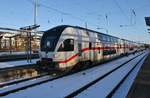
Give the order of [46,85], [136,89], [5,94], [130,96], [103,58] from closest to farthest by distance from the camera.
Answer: [130,96] < [5,94] < [136,89] < [46,85] < [103,58]

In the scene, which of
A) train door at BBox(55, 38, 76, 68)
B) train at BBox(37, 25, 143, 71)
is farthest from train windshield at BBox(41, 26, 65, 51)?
train door at BBox(55, 38, 76, 68)

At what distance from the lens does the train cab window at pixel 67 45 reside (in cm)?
1718

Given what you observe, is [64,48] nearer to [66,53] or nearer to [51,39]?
[66,53]

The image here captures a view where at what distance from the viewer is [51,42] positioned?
17219 millimetres

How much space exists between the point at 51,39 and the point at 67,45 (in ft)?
3.75

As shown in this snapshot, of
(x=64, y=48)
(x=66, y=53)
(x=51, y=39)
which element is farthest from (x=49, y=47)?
(x=66, y=53)

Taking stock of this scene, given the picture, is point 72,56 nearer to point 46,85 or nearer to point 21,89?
point 46,85

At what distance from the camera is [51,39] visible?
17.3 metres

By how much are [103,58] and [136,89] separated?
1608 centimetres

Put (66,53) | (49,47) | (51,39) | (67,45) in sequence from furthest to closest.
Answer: (67,45) → (66,53) → (51,39) → (49,47)

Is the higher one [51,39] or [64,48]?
[51,39]

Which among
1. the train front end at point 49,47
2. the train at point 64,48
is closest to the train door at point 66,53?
the train at point 64,48

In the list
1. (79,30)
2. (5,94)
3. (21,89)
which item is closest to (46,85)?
(21,89)

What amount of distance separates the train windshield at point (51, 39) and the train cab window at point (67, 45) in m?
0.50
